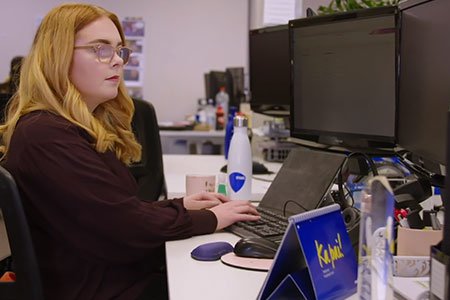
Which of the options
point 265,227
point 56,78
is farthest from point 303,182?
point 56,78

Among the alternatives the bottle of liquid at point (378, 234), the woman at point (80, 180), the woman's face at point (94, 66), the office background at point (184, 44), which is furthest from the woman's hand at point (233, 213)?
the office background at point (184, 44)

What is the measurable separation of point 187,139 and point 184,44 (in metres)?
1.44

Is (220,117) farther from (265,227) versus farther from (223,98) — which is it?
(265,227)

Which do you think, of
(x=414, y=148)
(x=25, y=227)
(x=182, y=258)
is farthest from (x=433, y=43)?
(x=25, y=227)

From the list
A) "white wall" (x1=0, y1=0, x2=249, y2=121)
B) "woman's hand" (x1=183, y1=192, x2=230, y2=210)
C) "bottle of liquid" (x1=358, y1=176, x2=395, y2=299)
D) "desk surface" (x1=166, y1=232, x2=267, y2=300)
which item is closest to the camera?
"bottle of liquid" (x1=358, y1=176, x2=395, y2=299)

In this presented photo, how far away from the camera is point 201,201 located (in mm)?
1568

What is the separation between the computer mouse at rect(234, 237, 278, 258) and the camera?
1169 mm

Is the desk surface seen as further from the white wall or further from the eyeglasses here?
the white wall

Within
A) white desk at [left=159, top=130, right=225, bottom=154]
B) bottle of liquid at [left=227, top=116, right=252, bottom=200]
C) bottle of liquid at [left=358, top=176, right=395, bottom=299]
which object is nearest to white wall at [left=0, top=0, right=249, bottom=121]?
white desk at [left=159, top=130, right=225, bottom=154]

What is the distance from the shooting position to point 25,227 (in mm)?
1160

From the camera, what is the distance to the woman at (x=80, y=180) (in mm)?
1204

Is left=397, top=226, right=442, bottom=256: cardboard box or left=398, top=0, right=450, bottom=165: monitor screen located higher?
left=398, top=0, right=450, bottom=165: monitor screen

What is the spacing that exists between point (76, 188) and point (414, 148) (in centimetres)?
73

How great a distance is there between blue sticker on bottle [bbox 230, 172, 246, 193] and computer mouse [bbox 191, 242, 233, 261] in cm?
55
